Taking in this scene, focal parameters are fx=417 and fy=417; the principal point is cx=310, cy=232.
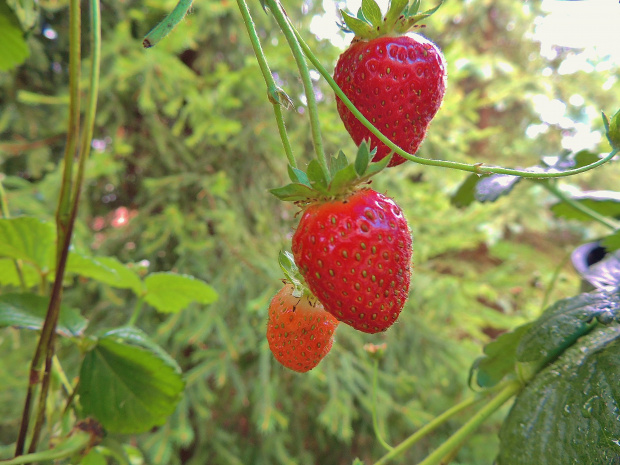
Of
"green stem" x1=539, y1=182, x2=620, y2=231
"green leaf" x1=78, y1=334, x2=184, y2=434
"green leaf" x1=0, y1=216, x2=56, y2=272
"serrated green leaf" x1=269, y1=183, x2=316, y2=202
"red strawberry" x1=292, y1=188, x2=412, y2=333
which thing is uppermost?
"green stem" x1=539, y1=182, x2=620, y2=231

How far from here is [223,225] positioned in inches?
56.9

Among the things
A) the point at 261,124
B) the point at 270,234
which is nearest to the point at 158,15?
the point at 261,124

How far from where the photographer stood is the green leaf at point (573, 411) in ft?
1.01

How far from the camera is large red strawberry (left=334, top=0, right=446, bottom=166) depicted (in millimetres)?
323

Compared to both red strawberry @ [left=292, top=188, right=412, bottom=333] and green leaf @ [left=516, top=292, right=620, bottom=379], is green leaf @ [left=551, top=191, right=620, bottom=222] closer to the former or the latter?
green leaf @ [left=516, top=292, right=620, bottom=379]

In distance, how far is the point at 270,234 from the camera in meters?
1.64

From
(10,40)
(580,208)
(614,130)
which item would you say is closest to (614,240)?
(580,208)

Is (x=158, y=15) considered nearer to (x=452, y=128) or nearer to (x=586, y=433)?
(x=452, y=128)

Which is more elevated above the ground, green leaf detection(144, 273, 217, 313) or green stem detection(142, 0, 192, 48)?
green stem detection(142, 0, 192, 48)

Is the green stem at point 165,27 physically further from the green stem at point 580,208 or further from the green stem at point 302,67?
the green stem at point 580,208

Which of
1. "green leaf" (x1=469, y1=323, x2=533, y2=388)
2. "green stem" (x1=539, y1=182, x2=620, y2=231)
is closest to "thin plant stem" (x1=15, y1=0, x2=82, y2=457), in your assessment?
"green leaf" (x1=469, y1=323, x2=533, y2=388)

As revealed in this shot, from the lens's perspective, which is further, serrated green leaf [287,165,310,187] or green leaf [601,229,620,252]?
green leaf [601,229,620,252]

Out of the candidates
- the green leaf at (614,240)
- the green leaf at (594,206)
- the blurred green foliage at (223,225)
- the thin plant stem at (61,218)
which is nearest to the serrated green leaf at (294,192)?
the thin plant stem at (61,218)

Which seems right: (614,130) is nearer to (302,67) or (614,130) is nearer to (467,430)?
(302,67)
